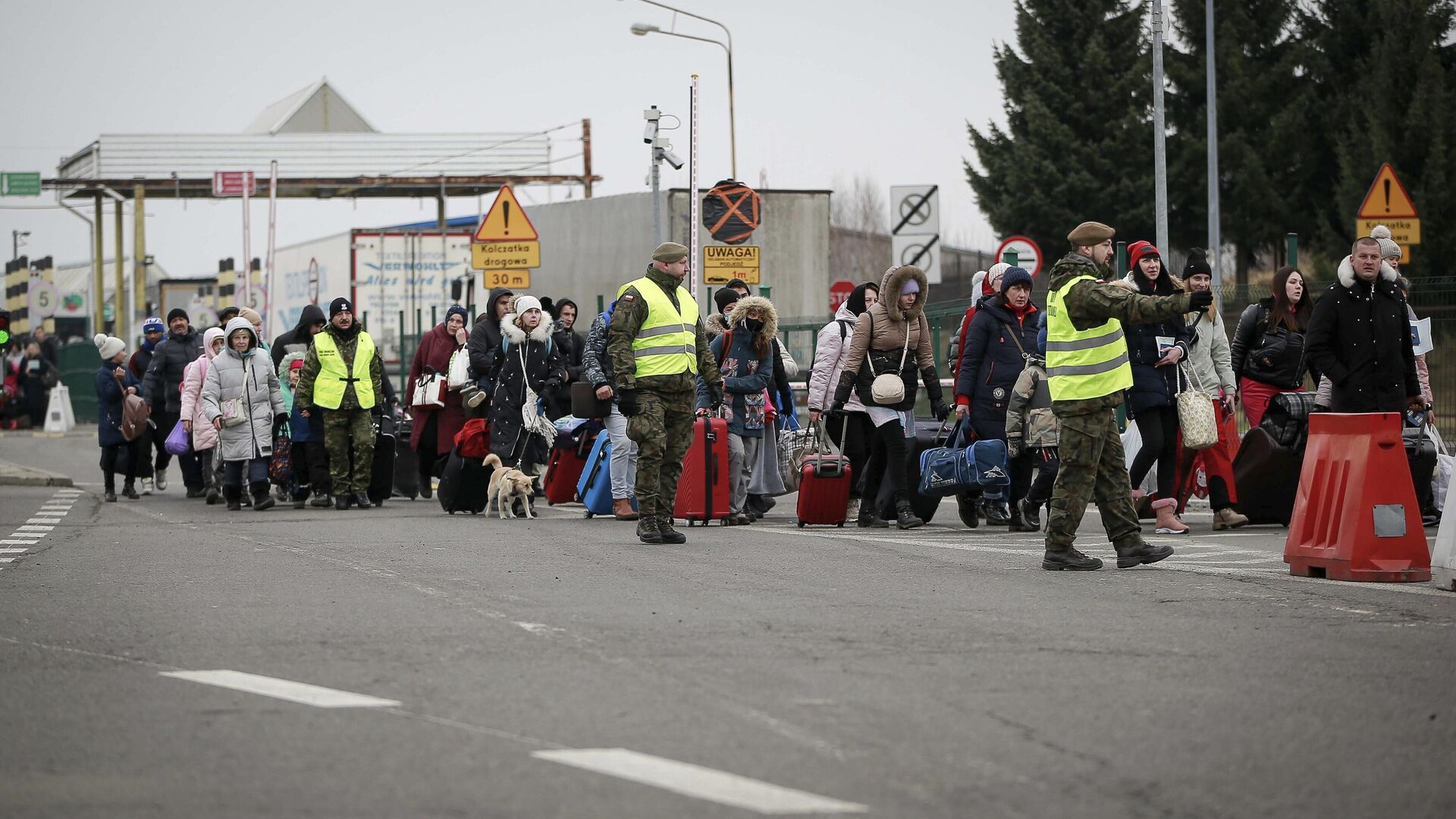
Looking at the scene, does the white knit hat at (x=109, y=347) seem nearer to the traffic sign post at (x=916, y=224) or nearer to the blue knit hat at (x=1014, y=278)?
the traffic sign post at (x=916, y=224)

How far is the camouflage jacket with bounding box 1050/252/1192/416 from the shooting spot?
1041 centimetres

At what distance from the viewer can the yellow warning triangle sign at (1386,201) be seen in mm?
19641

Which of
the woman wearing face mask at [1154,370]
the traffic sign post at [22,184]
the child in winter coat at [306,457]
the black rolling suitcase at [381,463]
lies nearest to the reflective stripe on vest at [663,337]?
the woman wearing face mask at [1154,370]

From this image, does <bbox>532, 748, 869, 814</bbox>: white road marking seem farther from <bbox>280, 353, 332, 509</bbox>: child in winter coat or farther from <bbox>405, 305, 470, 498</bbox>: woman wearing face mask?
<bbox>280, 353, 332, 509</bbox>: child in winter coat

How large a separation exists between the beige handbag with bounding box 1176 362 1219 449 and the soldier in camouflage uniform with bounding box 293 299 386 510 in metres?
7.78

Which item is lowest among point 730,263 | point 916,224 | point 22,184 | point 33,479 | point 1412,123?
point 33,479

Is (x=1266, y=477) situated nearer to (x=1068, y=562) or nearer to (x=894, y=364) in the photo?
(x=894, y=364)

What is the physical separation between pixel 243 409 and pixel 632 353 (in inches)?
246

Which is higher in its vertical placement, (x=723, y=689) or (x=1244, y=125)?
(x=1244, y=125)

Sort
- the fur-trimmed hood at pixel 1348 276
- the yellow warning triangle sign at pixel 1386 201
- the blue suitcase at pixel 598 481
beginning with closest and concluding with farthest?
the fur-trimmed hood at pixel 1348 276 < the blue suitcase at pixel 598 481 < the yellow warning triangle sign at pixel 1386 201

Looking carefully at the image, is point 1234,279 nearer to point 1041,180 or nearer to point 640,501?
point 1041,180

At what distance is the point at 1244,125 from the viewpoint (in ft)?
156

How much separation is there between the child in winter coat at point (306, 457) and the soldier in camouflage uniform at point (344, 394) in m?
0.17

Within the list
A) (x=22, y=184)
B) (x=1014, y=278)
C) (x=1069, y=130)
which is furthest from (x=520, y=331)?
(x=22, y=184)
